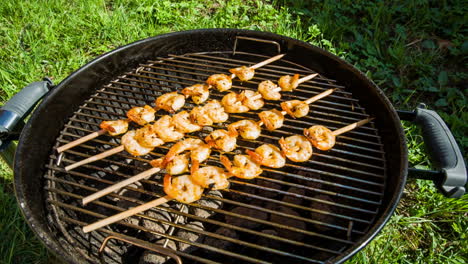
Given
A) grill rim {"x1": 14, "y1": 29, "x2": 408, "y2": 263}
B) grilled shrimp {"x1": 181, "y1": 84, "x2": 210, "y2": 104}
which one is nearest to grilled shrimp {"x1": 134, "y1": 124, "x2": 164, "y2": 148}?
grilled shrimp {"x1": 181, "y1": 84, "x2": 210, "y2": 104}

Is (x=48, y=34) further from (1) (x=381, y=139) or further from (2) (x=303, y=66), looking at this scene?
(1) (x=381, y=139)

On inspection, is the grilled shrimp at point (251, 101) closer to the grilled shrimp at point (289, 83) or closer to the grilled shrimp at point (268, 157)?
the grilled shrimp at point (289, 83)

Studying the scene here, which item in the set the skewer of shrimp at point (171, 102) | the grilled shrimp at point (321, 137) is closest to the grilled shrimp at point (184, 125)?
the skewer of shrimp at point (171, 102)

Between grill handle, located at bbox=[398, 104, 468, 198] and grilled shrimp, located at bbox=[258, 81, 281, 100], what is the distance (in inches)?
37.8

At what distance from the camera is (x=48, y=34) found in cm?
420

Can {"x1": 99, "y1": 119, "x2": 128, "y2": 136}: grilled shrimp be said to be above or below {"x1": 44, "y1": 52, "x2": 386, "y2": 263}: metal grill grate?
above

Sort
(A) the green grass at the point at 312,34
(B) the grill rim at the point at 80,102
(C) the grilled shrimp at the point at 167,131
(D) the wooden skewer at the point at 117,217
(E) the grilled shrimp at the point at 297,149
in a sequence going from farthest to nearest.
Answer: (A) the green grass at the point at 312,34, (C) the grilled shrimp at the point at 167,131, (E) the grilled shrimp at the point at 297,149, (D) the wooden skewer at the point at 117,217, (B) the grill rim at the point at 80,102

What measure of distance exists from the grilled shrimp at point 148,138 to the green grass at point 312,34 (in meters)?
1.64

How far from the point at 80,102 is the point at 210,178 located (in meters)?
1.23

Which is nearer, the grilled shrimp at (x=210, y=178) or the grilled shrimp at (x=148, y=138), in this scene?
the grilled shrimp at (x=210, y=178)

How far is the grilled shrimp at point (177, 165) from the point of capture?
84.6 inches

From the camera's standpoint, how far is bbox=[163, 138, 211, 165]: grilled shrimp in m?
2.17

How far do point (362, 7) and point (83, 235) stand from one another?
4.67 m

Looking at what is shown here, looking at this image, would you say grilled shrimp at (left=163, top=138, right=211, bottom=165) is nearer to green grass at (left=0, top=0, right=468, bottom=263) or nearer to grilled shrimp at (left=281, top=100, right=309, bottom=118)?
grilled shrimp at (left=281, top=100, right=309, bottom=118)
